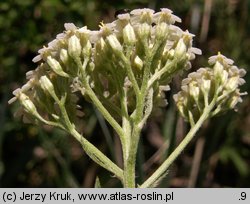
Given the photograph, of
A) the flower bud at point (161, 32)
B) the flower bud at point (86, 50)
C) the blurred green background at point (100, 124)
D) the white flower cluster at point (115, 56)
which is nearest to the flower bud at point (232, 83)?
the white flower cluster at point (115, 56)

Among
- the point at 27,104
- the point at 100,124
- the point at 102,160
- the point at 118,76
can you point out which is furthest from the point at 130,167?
the point at 100,124

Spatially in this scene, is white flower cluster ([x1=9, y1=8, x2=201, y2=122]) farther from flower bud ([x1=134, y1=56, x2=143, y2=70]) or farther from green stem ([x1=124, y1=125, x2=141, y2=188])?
green stem ([x1=124, y1=125, x2=141, y2=188])

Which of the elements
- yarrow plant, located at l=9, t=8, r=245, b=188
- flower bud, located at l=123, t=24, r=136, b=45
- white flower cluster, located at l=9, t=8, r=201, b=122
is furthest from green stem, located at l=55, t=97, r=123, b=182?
flower bud, located at l=123, t=24, r=136, b=45

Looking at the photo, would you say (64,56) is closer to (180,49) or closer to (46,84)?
(46,84)

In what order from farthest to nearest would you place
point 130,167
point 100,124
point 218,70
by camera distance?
point 100,124, point 218,70, point 130,167

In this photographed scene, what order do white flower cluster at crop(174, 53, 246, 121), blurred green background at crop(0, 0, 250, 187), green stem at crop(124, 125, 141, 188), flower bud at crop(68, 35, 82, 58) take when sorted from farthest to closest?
blurred green background at crop(0, 0, 250, 187), white flower cluster at crop(174, 53, 246, 121), flower bud at crop(68, 35, 82, 58), green stem at crop(124, 125, 141, 188)

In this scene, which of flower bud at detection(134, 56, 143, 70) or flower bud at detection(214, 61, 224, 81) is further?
flower bud at detection(214, 61, 224, 81)

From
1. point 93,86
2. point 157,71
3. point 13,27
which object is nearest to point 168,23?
point 157,71
